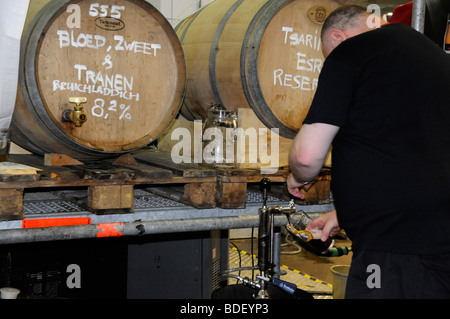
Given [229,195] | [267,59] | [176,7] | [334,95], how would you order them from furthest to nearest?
[176,7], [267,59], [229,195], [334,95]

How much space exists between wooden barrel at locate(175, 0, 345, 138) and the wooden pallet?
455mm

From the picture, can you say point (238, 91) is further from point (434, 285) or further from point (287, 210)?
point (434, 285)

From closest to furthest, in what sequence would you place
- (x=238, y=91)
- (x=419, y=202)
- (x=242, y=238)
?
1. (x=419, y=202)
2. (x=238, y=91)
3. (x=242, y=238)

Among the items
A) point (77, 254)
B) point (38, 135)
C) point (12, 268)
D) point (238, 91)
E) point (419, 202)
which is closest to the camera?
point (419, 202)

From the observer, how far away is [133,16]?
3004 millimetres

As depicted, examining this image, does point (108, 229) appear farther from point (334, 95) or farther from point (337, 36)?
point (337, 36)

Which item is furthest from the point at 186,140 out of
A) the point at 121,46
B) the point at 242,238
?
the point at 242,238

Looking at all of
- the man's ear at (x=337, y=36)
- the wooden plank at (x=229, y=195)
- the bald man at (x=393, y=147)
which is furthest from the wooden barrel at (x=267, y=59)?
the bald man at (x=393, y=147)

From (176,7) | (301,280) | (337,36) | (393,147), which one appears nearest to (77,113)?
(337,36)

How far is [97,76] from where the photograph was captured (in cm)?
288

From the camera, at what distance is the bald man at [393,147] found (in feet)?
7.54

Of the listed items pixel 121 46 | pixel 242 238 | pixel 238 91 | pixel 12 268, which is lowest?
pixel 242 238

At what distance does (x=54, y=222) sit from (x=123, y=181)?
399 millimetres
